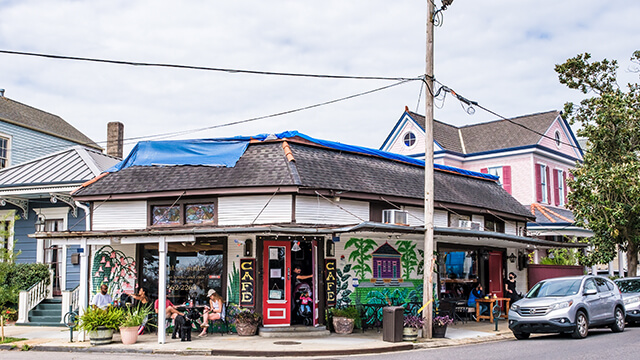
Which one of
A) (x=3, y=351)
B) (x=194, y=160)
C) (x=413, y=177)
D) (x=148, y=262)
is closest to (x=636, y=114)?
(x=413, y=177)

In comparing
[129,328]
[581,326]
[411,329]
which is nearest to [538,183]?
[581,326]

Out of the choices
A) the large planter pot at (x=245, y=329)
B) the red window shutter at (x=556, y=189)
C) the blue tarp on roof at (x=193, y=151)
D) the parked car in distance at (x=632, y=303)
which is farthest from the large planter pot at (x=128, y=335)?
the red window shutter at (x=556, y=189)

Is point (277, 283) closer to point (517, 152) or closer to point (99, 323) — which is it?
point (99, 323)

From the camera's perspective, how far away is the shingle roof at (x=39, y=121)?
27.2 meters

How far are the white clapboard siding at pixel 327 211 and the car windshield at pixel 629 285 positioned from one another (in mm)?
8908

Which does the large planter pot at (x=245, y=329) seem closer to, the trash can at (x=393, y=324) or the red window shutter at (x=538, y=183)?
the trash can at (x=393, y=324)

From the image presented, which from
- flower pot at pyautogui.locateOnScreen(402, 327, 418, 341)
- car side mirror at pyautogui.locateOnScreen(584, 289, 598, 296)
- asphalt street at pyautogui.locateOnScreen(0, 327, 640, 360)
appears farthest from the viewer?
flower pot at pyautogui.locateOnScreen(402, 327, 418, 341)

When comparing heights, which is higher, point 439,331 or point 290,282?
point 290,282

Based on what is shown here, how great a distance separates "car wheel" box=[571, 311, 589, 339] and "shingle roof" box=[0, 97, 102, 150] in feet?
77.1

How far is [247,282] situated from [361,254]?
361 cm

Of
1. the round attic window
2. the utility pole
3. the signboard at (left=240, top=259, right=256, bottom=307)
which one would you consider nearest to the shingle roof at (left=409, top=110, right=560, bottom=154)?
the round attic window

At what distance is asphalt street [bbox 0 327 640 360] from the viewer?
11719mm

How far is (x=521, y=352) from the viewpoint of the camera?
1238 centimetres

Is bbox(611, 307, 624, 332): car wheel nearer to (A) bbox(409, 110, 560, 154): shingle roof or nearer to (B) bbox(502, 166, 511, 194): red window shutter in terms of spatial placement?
(B) bbox(502, 166, 511, 194): red window shutter
